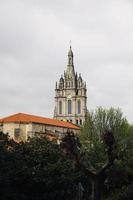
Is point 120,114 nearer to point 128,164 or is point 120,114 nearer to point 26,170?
point 128,164

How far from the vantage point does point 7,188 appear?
137ft

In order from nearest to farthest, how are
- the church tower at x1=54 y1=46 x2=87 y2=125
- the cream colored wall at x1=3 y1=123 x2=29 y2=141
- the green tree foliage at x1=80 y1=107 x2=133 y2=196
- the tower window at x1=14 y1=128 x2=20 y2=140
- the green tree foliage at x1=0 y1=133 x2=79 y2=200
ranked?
the green tree foliage at x1=0 y1=133 x2=79 y2=200 → the green tree foliage at x1=80 y1=107 x2=133 y2=196 → the tower window at x1=14 y1=128 x2=20 y2=140 → the cream colored wall at x1=3 y1=123 x2=29 y2=141 → the church tower at x1=54 y1=46 x2=87 y2=125

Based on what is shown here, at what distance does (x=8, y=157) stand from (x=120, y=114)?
124ft

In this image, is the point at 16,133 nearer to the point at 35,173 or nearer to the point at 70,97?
the point at 70,97

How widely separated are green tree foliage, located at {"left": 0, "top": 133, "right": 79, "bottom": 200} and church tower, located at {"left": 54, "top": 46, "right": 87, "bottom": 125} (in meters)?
106

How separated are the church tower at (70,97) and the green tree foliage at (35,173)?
106 meters

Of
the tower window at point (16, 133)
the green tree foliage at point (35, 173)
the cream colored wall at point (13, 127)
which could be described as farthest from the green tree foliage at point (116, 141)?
the cream colored wall at point (13, 127)

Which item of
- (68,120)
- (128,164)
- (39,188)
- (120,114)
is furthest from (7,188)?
(68,120)

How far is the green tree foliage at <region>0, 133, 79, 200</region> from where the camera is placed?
42.6 m

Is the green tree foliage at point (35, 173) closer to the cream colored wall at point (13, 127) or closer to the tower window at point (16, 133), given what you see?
the tower window at point (16, 133)

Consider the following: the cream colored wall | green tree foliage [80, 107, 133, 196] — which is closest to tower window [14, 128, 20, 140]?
the cream colored wall

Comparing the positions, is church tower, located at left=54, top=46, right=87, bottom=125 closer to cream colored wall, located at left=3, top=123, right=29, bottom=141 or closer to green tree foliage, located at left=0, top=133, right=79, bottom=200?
cream colored wall, located at left=3, top=123, right=29, bottom=141

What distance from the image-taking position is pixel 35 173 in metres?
46.3

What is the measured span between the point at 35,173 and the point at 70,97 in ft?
397
